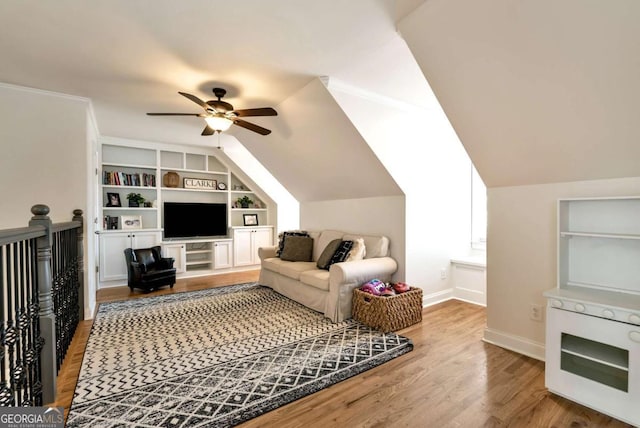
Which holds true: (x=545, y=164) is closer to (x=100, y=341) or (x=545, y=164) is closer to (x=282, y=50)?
(x=282, y=50)

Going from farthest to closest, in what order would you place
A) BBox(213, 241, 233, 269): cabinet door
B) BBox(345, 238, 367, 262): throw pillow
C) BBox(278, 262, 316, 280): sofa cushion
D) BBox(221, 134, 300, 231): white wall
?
BBox(221, 134, 300, 231): white wall, BBox(213, 241, 233, 269): cabinet door, BBox(278, 262, 316, 280): sofa cushion, BBox(345, 238, 367, 262): throw pillow

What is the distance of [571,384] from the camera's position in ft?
6.32

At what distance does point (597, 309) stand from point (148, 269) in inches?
208

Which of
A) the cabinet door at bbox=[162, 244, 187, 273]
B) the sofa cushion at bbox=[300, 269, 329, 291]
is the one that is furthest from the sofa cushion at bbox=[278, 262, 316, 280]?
the cabinet door at bbox=[162, 244, 187, 273]

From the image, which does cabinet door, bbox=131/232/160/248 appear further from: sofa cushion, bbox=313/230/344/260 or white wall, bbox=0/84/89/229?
sofa cushion, bbox=313/230/344/260

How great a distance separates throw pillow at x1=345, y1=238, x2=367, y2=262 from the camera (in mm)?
3684

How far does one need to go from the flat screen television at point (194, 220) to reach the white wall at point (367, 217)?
1.90 meters

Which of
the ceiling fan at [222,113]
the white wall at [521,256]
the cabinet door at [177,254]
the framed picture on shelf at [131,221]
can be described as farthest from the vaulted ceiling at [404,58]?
the cabinet door at [177,254]

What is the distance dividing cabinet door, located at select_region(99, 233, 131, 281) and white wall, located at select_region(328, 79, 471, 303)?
14.1ft

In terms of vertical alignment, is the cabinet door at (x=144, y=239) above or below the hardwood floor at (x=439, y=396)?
above

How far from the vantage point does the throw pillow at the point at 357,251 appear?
368cm

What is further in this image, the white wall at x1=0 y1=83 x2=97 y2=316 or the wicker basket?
the white wall at x1=0 y1=83 x2=97 y2=316

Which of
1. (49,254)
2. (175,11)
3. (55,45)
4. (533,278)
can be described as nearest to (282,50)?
(175,11)

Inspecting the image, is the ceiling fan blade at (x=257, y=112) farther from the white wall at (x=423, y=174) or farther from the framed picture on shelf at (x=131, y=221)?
the framed picture on shelf at (x=131, y=221)
